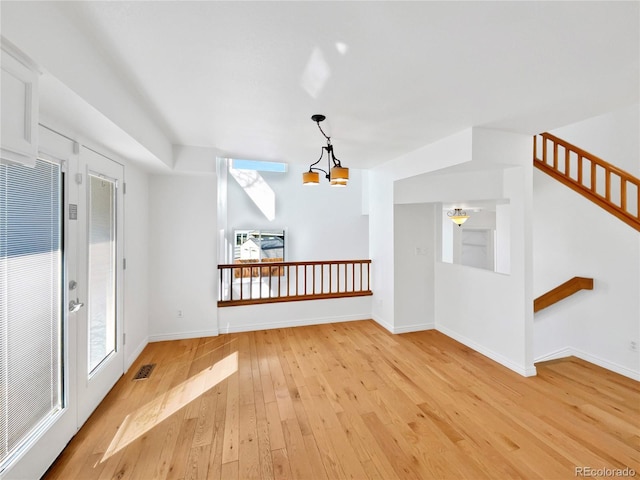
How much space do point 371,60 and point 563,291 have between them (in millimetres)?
3666

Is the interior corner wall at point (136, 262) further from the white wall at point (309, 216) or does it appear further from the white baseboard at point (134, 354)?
the white wall at point (309, 216)

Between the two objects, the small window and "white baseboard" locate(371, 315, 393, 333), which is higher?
the small window

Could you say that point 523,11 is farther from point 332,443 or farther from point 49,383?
point 49,383

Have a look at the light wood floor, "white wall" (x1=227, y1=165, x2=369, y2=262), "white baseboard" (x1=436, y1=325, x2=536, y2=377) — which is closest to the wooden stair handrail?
the light wood floor

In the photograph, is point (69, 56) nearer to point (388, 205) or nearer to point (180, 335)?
point (180, 335)

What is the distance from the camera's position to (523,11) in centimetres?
126

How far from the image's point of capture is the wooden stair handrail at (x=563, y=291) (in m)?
3.28

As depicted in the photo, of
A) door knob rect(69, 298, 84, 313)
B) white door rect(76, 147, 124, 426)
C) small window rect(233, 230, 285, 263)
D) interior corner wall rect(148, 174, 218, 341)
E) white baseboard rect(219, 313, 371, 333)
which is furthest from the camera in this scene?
small window rect(233, 230, 285, 263)

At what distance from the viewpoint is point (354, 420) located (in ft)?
7.10

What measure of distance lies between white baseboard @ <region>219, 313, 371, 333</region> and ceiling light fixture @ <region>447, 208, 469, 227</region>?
2007 mm

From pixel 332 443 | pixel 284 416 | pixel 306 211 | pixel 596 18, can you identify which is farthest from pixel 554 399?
pixel 306 211

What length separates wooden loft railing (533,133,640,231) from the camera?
2826 millimetres

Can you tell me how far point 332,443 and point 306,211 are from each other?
5.28 meters

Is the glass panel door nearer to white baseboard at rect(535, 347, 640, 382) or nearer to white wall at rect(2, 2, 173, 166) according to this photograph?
white wall at rect(2, 2, 173, 166)
